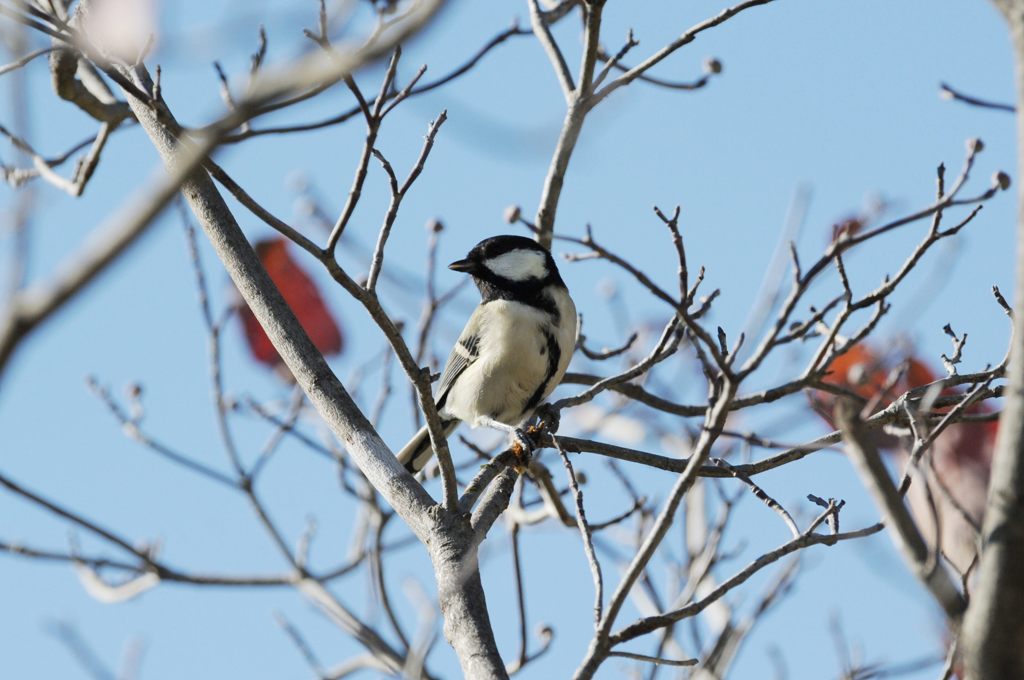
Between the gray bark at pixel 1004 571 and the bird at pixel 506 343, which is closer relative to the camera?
the gray bark at pixel 1004 571

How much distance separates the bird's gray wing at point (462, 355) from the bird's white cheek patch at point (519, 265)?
195 mm

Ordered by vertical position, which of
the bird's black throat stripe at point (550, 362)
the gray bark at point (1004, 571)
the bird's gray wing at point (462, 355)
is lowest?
the gray bark at point (1004, 571)

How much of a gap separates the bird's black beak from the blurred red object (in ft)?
5.14

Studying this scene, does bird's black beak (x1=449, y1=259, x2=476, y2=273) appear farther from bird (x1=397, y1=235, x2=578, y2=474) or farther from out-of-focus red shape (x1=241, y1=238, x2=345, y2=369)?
out-of-focus red shape (x1=241, y1=238, x2=345, y2=369)

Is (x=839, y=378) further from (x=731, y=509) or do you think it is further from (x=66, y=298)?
(x=66, y=298)

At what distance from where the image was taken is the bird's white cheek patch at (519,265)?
5.09 meters

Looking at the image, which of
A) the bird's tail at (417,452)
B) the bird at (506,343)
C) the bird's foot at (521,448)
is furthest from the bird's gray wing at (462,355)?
the bird's foot at (521,448)

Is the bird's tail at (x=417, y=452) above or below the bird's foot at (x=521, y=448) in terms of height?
above

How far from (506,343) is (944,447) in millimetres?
1985

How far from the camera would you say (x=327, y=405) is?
3.50 meters

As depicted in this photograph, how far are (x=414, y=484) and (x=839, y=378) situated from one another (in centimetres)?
330

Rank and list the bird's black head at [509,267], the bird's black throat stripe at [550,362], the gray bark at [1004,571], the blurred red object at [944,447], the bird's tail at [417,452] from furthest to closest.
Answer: the bird's black head at [509,267], the bird's tail at [417,452], the bird's black throat stripe at [550,362], the blurred red object at [944,447], the gray bark at [1004,571]

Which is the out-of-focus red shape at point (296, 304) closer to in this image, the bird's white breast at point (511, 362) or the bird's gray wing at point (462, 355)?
the bird's gray wing at point (462, 355)

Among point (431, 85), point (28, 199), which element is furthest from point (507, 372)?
point (28, 199)
